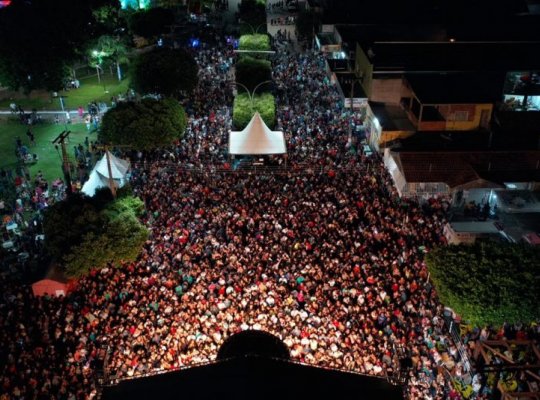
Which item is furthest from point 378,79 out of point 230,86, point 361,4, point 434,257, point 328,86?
point 361,4

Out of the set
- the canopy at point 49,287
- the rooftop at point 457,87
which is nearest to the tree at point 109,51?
the rooftop at point 457,87

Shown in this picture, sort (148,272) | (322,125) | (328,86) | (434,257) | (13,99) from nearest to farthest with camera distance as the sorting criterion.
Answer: (434,257)
(148,272)
(322,125)
(328,86)
(13,99)

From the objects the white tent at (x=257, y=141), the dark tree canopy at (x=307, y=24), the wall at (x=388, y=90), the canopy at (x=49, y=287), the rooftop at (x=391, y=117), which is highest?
the dark tree canopy at (x=307, y=24)

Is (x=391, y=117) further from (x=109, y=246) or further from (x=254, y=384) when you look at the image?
(x=254, y=384)

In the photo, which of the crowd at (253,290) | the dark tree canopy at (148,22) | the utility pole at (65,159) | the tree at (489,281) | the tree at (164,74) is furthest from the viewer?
the dark tree canopy at (148,22)

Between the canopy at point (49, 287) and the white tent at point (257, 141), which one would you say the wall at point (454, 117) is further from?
the canopy at point (49, 287)

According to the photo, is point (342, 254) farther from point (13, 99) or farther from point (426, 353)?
point (13, 99)
